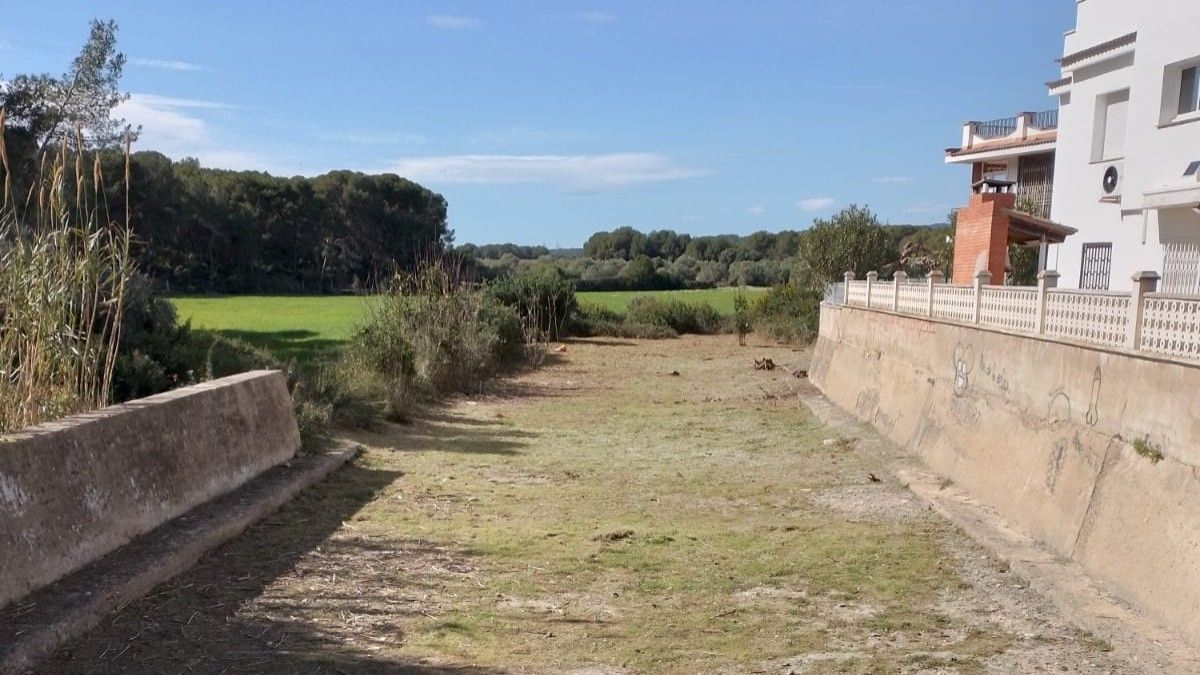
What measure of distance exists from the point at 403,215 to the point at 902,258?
3704 centimetres

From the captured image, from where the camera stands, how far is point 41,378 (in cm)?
594

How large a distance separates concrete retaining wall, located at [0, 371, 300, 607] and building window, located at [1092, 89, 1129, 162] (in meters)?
18.4

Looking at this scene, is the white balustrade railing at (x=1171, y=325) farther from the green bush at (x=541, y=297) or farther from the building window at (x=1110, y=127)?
the green bush at (x=541, y=297)

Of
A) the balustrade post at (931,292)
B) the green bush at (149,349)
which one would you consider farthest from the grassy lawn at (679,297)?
the green bush at (149,349)

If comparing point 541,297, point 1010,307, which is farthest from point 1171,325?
point 541,297

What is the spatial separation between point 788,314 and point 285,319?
Answer: 2013 cm

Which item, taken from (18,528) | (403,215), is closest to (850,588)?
(18,528)

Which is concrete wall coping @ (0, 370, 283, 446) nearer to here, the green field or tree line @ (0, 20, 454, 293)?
the green field

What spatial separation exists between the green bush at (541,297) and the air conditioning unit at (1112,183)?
1761 cm

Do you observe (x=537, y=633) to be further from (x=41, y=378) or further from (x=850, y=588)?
(x=41, y=378)

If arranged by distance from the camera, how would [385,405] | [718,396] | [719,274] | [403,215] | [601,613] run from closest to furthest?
[601,613]
[385,405]
[718,396]
[403,215]
[719,274]

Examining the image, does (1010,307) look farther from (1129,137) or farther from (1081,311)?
(1129,137)

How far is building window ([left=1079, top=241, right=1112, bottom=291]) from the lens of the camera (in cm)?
1856

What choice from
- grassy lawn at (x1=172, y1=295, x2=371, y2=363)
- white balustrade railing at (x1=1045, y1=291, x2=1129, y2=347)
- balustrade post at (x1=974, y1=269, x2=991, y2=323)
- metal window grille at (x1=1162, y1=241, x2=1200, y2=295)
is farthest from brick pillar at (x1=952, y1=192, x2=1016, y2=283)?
A: grassy lawn at (x1=172, y1=295, x2=371, y2=363)
